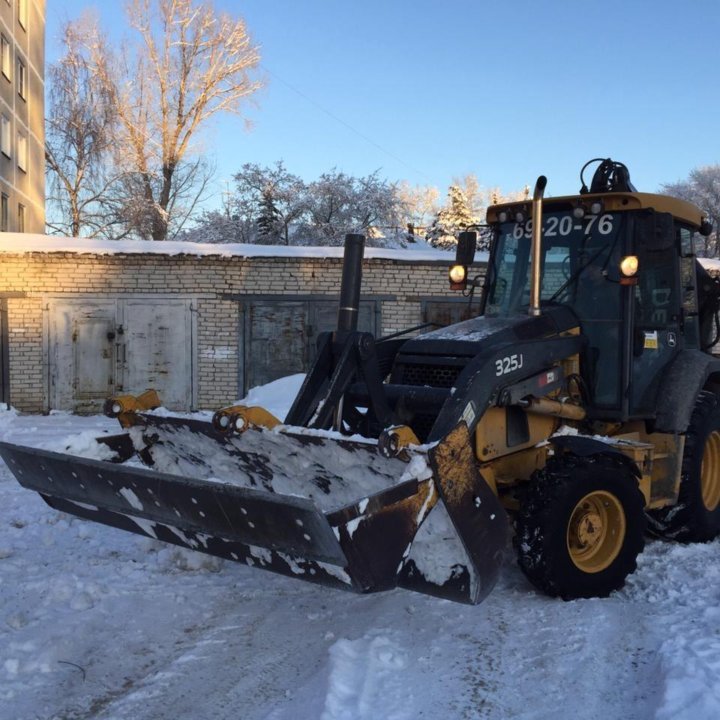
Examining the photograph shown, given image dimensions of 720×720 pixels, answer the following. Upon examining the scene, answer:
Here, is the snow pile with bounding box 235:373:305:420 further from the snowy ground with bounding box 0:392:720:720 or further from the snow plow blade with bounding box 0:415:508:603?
the snow plow blade with bounding box 0:415:508:603

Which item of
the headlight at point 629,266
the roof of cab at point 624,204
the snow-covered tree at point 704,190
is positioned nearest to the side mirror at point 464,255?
the roof of cab at point 624,204

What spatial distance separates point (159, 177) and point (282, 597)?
30.9 metres

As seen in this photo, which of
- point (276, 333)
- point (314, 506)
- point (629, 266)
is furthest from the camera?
point (276, 333)

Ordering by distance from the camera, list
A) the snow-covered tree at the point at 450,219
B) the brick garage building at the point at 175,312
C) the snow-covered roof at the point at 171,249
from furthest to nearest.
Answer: the snow-covered tree at the point at 450,219
the brick garage building at the point at 175,312
the snow-covered roof at the point at 171,249

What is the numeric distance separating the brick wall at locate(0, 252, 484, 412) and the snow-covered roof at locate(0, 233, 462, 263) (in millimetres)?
85

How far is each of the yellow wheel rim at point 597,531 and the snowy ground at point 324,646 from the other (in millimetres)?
259

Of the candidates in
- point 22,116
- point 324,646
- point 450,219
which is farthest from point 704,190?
point 324,646

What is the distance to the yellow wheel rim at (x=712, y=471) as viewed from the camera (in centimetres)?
599

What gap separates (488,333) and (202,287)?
387 inches

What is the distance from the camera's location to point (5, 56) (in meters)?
30.3

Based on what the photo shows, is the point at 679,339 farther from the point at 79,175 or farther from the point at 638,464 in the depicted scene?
the point at 79,175

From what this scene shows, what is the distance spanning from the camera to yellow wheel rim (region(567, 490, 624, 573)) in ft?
14.8

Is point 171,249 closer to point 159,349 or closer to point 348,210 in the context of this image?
point 159,349

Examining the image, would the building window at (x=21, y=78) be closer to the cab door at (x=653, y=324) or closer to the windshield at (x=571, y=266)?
the windshield at (x=571, y=266)
